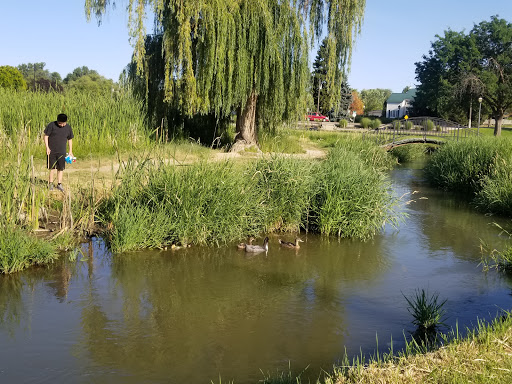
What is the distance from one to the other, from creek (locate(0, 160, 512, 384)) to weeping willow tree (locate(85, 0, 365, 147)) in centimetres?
812

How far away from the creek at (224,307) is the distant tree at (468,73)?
132 feet

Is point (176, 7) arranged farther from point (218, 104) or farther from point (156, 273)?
point (156, 273)

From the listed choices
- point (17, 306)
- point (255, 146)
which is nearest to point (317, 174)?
point (17, 306)

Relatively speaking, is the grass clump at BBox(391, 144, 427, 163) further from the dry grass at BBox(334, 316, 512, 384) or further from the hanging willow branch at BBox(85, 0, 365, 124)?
the dry grass at BBox(334, 316, 512, 384)

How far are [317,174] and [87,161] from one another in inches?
278

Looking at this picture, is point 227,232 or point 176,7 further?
point 176,7

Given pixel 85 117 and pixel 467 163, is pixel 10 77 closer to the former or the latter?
pixel 85 117

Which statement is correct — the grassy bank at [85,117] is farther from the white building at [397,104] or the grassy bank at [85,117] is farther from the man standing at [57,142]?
the white building at [397,104]

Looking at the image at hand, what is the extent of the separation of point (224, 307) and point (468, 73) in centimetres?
4994

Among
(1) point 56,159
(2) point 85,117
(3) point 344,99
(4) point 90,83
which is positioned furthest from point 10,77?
(1) point 56,159

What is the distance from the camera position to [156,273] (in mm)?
8188

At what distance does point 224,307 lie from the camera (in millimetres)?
6965

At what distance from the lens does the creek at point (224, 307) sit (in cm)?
539

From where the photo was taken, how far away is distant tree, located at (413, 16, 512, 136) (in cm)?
4666
